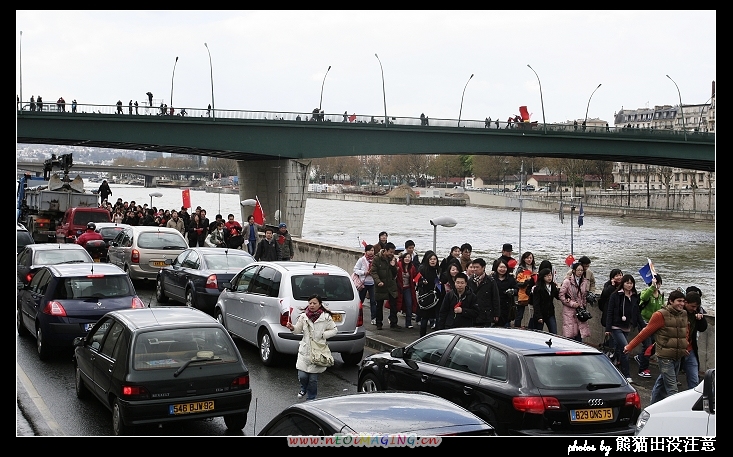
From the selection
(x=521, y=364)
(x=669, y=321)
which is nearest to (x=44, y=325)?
(x=521, y=364)

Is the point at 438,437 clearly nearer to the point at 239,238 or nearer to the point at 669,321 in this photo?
the point at 669,321

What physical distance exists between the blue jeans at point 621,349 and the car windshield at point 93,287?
273 inches

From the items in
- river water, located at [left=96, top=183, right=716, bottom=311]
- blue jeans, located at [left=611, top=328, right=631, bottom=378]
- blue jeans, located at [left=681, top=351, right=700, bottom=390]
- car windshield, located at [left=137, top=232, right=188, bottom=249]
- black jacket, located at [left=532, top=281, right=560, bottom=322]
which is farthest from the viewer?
river water, located at [left=96, top=183, right=716, bottom=311]

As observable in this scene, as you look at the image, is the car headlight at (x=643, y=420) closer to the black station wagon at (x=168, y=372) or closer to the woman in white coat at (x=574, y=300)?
the black station wagon at (x=168, y=372)

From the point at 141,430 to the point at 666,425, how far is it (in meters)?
4.82

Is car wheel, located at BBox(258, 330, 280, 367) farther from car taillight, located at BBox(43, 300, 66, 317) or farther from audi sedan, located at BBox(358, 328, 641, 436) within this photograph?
audi sedan, located at BBox(358, 328, 641, 436)

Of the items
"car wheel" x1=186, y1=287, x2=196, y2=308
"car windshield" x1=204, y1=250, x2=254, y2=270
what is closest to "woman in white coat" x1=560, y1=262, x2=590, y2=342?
"car windshield" x1=204, y1=250, x2=254, y2=270

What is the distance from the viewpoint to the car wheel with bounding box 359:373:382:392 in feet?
31.9

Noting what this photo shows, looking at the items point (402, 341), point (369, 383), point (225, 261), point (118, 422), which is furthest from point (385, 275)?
point (118, 422)

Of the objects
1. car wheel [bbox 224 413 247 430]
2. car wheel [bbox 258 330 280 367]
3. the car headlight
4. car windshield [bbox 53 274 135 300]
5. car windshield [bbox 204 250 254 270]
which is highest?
car windshield [bbox 204 250 254 270]

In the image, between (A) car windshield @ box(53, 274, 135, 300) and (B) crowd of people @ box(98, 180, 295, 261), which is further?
(B) crowd of people @ box(98, 180, 295, 261)

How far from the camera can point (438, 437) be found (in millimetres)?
5285

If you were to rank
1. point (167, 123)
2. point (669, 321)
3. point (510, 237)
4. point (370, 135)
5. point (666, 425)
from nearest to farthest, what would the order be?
point (666, 425) < point (669, 321) < point (167, 123) < point (370, 135) < point (510, 237)

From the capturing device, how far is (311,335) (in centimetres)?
1005
